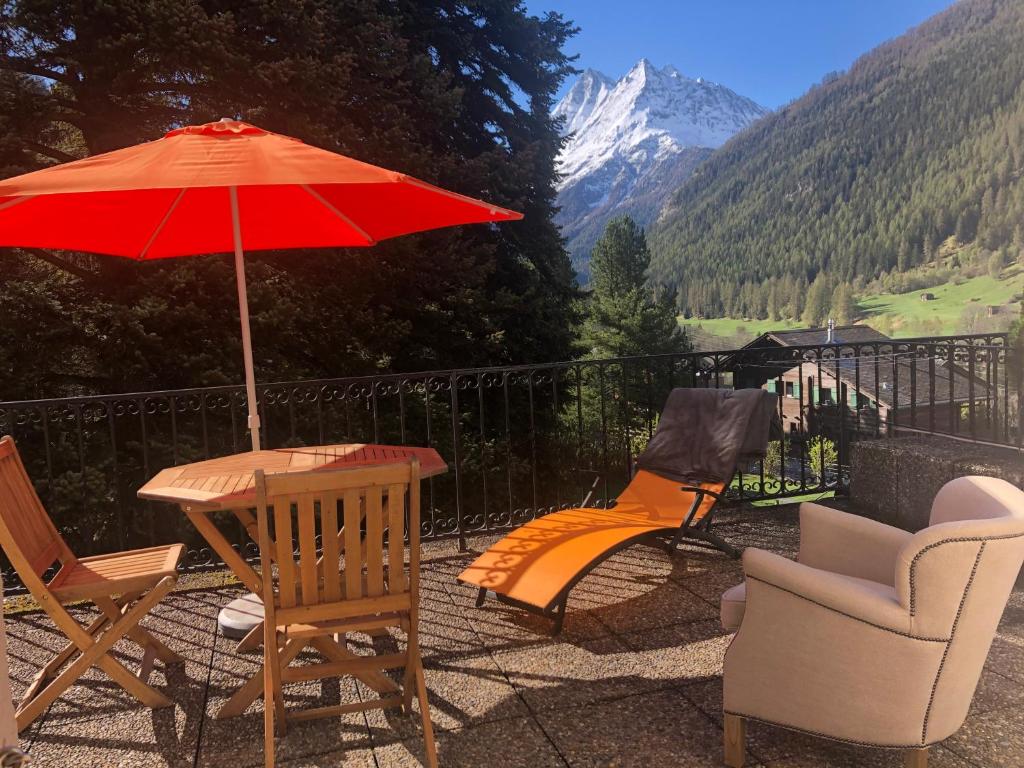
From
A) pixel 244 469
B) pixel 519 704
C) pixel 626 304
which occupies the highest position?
pixel 626 304

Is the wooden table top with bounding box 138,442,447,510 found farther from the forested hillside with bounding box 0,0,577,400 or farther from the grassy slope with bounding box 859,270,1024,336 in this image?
the grassy slope with bounding box 859,270,1024,336

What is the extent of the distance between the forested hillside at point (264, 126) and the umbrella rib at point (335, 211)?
20.6 ft

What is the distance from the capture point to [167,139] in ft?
10.00

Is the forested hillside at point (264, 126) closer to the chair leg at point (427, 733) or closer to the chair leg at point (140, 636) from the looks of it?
the chair leg at point (140, 636)

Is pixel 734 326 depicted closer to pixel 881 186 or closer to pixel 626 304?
pixel 881 186

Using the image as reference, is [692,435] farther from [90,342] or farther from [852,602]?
[90,342]

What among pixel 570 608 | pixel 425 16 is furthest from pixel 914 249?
pixel 570 608

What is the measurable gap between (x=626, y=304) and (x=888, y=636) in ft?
152

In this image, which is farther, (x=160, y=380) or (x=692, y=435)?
(x=160, y=380)

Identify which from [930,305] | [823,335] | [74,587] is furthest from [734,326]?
[74,587]

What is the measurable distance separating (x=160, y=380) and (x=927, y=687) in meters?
10.1

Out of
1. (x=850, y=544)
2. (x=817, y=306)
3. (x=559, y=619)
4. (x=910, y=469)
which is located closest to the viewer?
(x=850, y=544)

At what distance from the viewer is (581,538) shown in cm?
387

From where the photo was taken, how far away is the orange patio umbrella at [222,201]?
2.63m
